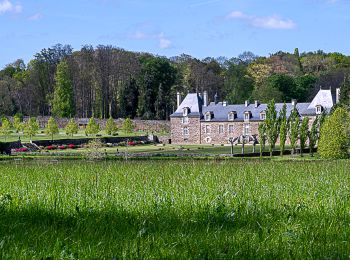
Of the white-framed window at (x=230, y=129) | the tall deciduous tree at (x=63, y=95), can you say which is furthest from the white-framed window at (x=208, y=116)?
the tall deciduous tree at (x=63, y=95)

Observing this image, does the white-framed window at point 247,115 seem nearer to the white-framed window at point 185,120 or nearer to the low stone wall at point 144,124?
the white-framed window at point 185,120

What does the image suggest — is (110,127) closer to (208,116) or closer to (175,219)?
(208,116)

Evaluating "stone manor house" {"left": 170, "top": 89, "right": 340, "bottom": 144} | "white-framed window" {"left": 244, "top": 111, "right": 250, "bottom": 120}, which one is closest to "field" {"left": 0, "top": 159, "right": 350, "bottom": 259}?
"white-framed window" {"left": 244, "top": 111, "right": 250, "bottom": 120}

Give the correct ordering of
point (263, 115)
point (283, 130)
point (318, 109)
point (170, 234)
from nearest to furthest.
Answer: point (170, 234), point (283, 130), point (318, 109), point (263, 115)

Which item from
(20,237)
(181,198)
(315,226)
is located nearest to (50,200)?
(181,198)

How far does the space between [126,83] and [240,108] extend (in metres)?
20.0

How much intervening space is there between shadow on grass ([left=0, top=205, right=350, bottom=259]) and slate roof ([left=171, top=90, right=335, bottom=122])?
47.3m

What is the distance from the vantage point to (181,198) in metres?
8.71

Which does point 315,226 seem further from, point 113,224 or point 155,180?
point 155,180

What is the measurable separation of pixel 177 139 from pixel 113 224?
5309cm

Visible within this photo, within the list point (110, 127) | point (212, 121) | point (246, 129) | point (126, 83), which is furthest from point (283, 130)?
point (126, 83)

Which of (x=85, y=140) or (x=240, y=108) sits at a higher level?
(x=240, y=108)

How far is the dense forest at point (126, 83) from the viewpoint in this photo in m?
72.2

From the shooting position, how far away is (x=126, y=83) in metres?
73.1
